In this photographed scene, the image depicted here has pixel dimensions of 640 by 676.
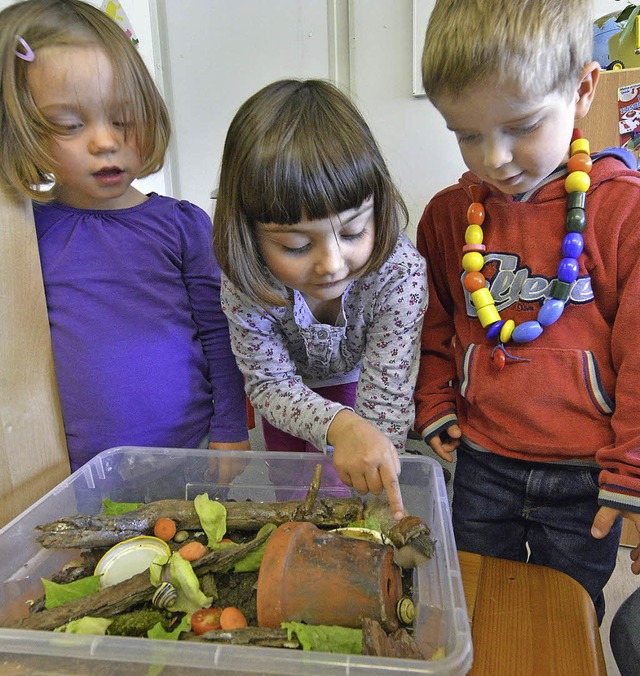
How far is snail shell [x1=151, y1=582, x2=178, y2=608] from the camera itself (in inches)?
20.5

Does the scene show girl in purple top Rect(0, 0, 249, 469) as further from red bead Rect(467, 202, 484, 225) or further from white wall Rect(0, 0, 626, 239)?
white wall Rect(0, 0, 626, 239)

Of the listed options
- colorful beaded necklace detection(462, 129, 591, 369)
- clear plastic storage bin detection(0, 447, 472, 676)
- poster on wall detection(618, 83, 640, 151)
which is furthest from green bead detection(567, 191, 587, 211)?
poster on wall detection(618, 83, 640, 151)

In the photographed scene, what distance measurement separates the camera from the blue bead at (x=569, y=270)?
64 cm

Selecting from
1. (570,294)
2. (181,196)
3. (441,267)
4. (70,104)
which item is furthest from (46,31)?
(181,196)

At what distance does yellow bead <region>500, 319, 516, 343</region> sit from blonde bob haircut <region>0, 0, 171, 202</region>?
549mm

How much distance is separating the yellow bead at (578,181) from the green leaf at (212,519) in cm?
56

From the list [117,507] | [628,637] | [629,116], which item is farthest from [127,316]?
[629,116]

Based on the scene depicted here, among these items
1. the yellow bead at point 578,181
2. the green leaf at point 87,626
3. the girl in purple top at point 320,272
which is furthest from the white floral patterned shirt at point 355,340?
the green leaf at point 87,626

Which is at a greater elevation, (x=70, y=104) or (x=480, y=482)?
(x=70, y=104)

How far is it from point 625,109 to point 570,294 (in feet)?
2.86

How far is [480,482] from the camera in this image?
0.77 m

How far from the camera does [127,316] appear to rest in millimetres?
807

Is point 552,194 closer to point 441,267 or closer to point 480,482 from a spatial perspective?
point 441,267

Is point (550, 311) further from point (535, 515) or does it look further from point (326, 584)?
point (326, 584)
